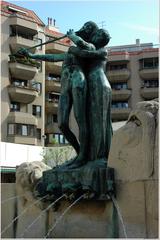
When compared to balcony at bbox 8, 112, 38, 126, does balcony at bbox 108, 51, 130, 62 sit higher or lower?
higher

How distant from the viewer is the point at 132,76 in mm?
66688

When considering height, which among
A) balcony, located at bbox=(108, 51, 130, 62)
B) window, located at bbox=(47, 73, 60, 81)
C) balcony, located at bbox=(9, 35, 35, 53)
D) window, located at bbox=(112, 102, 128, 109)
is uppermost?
balcony, located at bbox=(108, 51, 130, 62)

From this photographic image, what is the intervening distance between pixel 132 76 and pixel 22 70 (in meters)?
20.3

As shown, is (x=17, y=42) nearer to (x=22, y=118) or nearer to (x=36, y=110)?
(x=22, y=118)

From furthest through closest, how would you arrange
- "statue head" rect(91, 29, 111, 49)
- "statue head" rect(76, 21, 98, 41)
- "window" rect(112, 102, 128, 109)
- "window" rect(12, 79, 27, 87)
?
1. "window" rect(112, 102, 128, 109)
2. "window" rect(12, 79, 27, 87)
3. "statue head" rect(76, 21, 98, 41)
4. "statue head" rect(91, 29, 111, 49)

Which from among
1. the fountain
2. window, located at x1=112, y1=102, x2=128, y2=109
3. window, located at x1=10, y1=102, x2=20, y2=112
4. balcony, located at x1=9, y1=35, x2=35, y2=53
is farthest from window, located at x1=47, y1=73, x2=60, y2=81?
the fountain

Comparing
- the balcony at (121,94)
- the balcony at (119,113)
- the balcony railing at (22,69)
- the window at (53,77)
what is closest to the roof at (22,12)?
the balcony railing at (22,69)

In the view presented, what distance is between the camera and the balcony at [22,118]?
163 feet

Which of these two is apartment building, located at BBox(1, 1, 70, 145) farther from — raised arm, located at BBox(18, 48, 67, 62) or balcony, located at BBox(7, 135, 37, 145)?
raised arm, located at BBox(18, 48, 67, 62)

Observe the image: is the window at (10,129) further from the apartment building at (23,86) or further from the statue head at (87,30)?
the statue head at (87,30)

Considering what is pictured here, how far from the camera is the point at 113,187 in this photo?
6.48 metres

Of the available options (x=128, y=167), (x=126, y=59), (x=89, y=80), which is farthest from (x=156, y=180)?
(x=126, y=59)

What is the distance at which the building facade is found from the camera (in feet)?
164

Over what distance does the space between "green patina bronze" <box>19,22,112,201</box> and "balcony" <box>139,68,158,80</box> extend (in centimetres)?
5880
